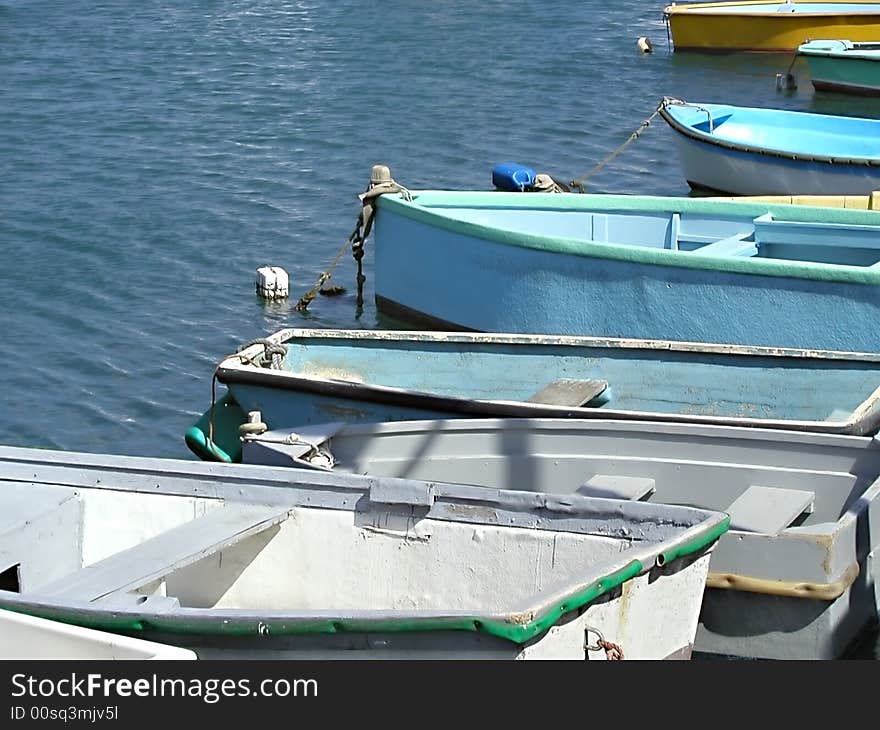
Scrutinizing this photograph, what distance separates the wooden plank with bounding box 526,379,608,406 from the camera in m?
8.09

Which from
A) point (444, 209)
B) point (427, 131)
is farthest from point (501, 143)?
point (444, 209)

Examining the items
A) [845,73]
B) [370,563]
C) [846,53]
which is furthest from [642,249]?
[845,73]

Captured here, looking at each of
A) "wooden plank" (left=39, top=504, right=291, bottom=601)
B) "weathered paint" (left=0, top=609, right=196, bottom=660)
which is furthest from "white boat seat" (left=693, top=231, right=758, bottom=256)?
"weathered paint" (left=0, top=609, right=196, bottom=660)

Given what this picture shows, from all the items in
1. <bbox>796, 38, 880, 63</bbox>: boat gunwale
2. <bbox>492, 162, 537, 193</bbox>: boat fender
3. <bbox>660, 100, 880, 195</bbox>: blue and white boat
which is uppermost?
<bbox>492, 162, 537, 193</bbox>: boat fender

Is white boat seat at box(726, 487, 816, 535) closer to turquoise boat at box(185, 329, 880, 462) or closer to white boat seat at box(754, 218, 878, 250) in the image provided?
turquoise boat at box(185, 329, 880, 462)

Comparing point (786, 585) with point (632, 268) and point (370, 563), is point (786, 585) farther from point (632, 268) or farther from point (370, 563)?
point (632, 268)

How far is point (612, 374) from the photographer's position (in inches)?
335

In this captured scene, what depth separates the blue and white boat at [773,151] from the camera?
1353cm

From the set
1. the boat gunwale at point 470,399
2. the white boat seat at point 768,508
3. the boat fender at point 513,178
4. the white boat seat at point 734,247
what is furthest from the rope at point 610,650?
the boat fender at point 513,178

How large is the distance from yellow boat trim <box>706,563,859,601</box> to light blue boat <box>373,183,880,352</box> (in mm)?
3524

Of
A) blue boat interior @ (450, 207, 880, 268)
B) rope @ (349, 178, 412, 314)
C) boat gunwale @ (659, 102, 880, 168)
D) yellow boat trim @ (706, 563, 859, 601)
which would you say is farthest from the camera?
boat gunwale @ (659, 102, 880, 168)

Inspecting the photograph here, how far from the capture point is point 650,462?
723 cm

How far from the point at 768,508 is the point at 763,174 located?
8.07 m
